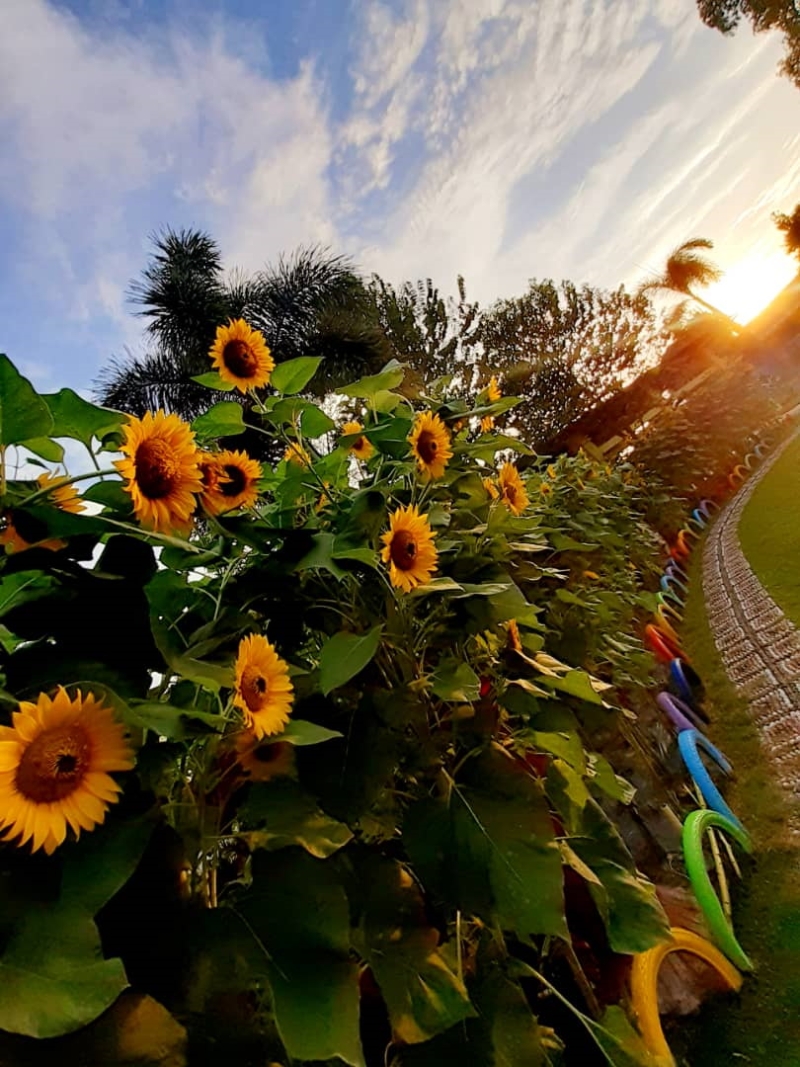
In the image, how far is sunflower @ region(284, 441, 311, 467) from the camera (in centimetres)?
65

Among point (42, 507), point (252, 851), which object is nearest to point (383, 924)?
point (252, 851)

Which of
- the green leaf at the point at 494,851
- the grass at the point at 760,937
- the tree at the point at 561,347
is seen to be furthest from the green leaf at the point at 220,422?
the tree at the point at 561,347

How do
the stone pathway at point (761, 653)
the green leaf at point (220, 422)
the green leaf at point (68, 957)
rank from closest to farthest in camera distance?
the green leaf at point (68, 957) < the green leaf at point (220, 422) < the stone pathway at point (761, 653)

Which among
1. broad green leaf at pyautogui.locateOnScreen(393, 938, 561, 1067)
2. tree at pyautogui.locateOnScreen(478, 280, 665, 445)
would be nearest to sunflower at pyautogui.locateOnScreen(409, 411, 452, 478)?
broad green leaf at pyautogui.locateOnScreen(393, 938, 561, 1067)

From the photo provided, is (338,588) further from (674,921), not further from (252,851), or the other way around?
(674,921)

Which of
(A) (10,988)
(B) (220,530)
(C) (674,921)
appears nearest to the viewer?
(A) (10,988)

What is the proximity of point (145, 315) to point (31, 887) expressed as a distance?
986 centimetres

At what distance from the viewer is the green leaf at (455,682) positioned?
19.1 inches

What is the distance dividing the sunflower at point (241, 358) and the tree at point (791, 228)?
23.8 metres

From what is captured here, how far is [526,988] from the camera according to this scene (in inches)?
27.0

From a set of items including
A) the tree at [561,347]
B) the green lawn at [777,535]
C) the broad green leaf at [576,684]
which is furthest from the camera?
the tree at [561,347]

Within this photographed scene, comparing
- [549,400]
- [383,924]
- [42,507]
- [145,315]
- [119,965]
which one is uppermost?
[145,315]

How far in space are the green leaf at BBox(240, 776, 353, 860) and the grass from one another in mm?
913

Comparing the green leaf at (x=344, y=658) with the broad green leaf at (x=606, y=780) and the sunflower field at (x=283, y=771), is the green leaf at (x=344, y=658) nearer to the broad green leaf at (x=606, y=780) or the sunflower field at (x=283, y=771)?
the sunflower field at (x=283, y=771)
